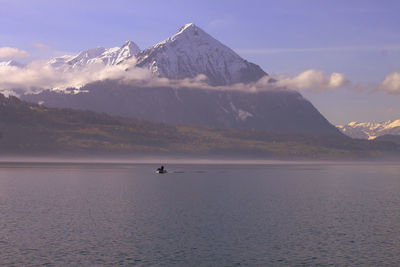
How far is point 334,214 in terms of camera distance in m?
101

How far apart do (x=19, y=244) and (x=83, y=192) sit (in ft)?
269

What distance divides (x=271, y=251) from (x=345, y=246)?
10998 millimetres

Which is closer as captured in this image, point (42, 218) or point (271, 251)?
point (271, 251)

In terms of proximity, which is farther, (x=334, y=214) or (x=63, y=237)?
(x=334, y=214)

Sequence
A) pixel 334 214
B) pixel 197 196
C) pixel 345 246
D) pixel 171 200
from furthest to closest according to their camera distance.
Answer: pixel 197 196 → pixel 171 200 → pixel 334 214 → pixel 345 246

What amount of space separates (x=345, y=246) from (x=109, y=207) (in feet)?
189

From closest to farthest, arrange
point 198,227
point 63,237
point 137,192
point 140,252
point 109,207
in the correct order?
1. point 140,252
2. point 63,237
3. point 198,227
4. point 109,207
5. point 137,192

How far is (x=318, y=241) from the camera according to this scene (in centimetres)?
7175

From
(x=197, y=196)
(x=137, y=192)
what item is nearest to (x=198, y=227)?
(x=197, y=196)

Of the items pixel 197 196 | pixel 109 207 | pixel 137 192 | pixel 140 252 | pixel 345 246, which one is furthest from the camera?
pixel 137 192

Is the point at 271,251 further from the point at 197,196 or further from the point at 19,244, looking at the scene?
the point at 197,196

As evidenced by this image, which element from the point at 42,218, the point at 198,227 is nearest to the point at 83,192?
the point at 42,218

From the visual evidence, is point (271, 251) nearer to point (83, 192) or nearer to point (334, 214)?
point (334, 214)

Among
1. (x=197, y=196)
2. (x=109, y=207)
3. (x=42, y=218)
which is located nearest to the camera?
(x=42, y=218)
